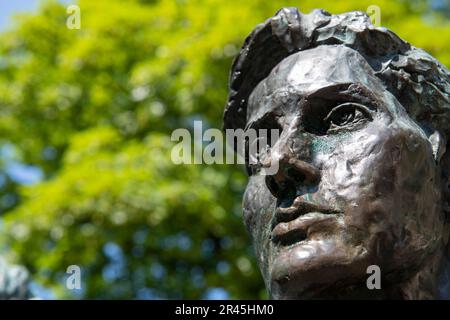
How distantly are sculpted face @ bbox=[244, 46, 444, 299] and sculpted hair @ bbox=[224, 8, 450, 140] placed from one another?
0.08 meters

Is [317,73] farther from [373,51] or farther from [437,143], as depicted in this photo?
[437,143]

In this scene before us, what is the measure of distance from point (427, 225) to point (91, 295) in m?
7.89

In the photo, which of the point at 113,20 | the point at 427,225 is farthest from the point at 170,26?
the point at 427,225

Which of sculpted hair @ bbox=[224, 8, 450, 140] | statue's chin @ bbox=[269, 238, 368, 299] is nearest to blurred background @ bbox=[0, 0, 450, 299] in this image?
sculpted hair @ bbox=[224, 8, 450, 140]

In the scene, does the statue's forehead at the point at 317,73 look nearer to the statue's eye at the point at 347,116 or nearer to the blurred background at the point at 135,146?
the statue's eye at the point at 347,116

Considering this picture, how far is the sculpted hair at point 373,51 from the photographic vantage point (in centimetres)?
390

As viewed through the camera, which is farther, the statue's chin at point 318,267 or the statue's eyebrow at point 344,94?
the statue's eyebrow at point 344,94

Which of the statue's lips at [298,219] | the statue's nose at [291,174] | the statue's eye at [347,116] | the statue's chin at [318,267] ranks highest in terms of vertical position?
the statue's eye at [347,116]

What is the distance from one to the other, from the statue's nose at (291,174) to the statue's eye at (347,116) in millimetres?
210

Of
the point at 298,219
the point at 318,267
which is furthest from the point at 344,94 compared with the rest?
the point at 318,267

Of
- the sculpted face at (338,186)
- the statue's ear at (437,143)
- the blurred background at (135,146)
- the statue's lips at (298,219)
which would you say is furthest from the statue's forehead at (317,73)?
the blurred background at (135,146)

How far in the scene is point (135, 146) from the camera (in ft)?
35.4

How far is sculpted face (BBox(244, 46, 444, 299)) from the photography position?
11.1ft

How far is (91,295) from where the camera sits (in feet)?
36.2
